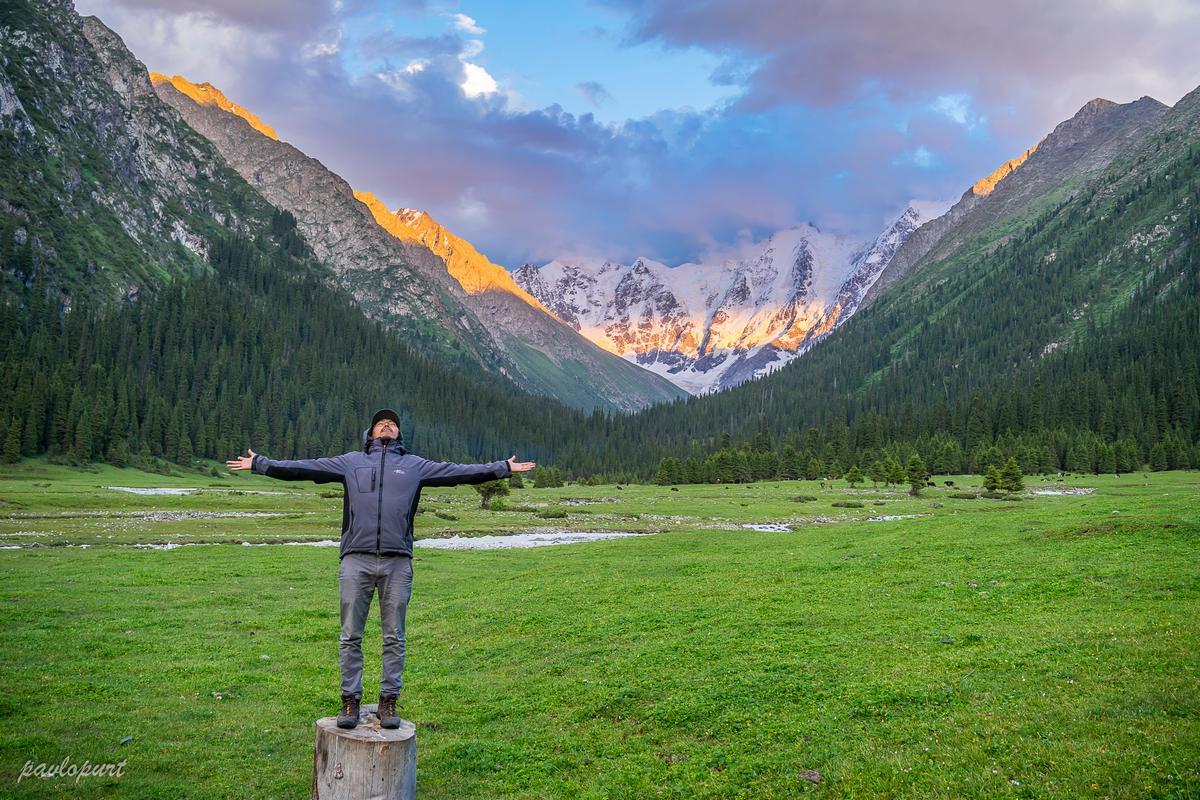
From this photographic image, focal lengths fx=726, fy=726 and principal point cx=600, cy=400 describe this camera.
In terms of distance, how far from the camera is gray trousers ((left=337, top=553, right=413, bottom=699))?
469 inches

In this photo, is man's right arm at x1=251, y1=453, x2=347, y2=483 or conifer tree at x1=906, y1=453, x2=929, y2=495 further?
conifer tree at x1=906, y1=453, x2=929, y2=495

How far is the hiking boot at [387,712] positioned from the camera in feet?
36.7

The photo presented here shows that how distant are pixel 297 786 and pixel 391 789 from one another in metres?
3.85

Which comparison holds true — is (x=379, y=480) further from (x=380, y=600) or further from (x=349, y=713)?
(x=349, y=713)

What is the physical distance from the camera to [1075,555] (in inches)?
1003

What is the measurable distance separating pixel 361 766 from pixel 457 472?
15.8 feet

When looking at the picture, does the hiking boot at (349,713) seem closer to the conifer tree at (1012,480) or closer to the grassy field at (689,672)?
the grassy field at (689,672)

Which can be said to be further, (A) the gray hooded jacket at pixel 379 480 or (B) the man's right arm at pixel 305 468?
(B) the man's right arm at pixel 305 468

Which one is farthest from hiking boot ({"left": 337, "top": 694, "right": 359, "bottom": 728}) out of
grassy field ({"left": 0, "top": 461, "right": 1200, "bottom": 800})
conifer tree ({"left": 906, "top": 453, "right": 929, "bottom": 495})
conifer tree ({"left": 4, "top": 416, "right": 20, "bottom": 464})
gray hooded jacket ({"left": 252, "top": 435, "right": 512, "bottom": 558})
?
conifer tree ({"left": 4, "top": 416, "right": 20, "bottom": 464})

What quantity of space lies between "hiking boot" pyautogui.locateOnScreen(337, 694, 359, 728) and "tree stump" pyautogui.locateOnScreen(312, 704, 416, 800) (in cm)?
31

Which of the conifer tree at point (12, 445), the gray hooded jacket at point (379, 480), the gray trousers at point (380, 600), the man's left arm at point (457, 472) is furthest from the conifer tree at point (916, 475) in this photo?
the conifer tree at point (12, 445)

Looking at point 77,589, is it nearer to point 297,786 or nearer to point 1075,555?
point 297,786

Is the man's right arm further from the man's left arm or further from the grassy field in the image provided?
the grassy field

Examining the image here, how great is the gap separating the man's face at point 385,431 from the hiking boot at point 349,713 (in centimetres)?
431
